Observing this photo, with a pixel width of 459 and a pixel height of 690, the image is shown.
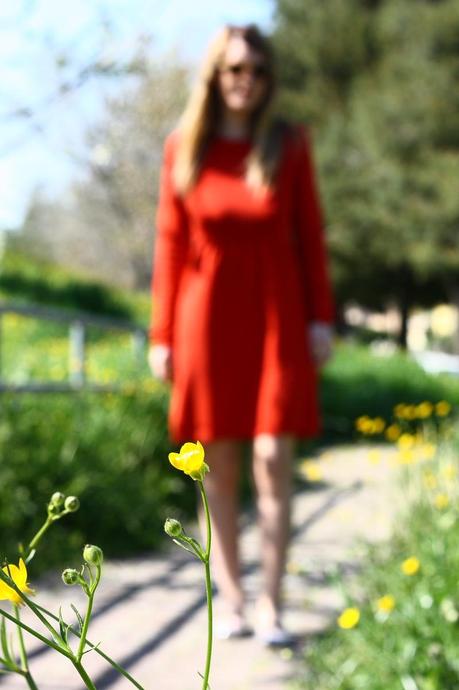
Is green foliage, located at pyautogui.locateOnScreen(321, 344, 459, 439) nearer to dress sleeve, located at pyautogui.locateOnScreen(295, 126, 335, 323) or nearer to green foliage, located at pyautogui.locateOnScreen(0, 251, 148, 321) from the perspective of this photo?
green foliage, located at pyautogui.locateOnScreen(0, 251, 148, 321)

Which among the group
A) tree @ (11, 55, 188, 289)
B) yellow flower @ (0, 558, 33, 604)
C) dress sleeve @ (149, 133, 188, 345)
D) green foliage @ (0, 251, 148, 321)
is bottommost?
green foliage @ (0, 251, 148, 321)

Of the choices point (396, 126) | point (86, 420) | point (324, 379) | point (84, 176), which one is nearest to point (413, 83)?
point (396, 126)

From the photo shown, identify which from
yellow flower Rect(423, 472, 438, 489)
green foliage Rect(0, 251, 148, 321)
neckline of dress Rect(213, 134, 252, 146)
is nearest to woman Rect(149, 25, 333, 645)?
neckline of dress Rect(213, 134, 252, 146)

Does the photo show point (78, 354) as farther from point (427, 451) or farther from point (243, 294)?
point (243, 294)

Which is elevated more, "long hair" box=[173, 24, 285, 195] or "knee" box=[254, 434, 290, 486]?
"long hair" box=[173, 24, 285, 195]

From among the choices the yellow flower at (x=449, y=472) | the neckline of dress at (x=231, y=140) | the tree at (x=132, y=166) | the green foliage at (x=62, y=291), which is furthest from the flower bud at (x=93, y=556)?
the green foliage at (x=62, y=291)

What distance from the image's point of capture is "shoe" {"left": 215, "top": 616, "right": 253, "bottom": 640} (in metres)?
2.71

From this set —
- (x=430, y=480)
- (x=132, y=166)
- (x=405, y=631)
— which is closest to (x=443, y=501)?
(x=430, y=480)

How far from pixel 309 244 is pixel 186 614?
1.18 m

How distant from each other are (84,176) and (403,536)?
551 inches

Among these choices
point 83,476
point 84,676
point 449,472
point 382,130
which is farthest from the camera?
point 382,130

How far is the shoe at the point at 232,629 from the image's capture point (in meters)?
2.71

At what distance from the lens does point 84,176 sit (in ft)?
53.7

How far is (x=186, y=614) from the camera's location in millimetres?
2969
